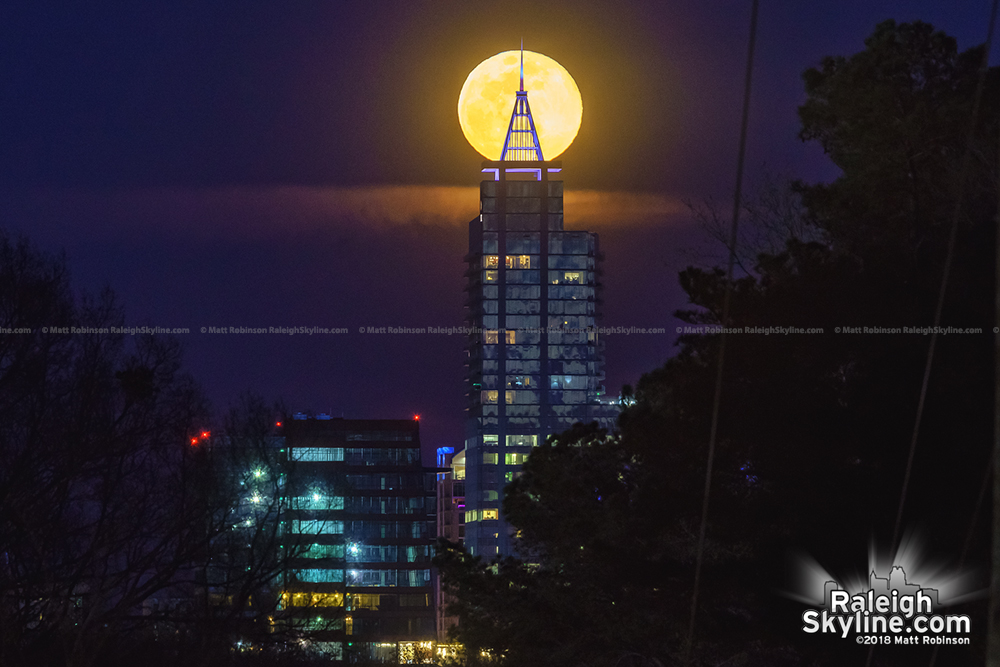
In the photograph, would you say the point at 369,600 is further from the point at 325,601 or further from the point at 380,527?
the point at 325,601

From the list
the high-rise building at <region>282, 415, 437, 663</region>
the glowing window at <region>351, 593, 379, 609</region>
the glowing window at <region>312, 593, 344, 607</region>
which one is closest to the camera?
the glowing window at <region>312, 593, 344, 607</region>

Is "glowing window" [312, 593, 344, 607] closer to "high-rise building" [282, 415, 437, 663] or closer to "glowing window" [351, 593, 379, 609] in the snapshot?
"high-rise building" [282, 415, 437, 663]

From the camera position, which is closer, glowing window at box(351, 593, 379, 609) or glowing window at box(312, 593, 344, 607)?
glowing window at box(312, 593, 344, 607)

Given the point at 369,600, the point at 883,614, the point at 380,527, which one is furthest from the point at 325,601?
the point at 883,614

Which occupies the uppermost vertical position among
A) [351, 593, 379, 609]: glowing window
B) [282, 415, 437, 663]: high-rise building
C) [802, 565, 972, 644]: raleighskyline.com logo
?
[282, 415, 437, 663]: high-rise building

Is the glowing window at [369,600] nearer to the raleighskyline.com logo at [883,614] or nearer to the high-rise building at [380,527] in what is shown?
the high-rise building at [380,527]

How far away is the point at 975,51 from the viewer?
2764cm

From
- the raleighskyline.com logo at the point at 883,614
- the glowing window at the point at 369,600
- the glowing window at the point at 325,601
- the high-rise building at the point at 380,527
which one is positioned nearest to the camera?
the raleighskyline.com logo at the point at 883,614

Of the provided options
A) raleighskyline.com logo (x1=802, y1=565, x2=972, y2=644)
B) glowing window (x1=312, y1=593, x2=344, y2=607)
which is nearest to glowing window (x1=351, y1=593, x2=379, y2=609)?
glowing window (x1=312, y1=593, x2=344, y2=607)

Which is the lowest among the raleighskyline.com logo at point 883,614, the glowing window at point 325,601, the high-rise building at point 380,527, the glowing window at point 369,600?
the raleighskyline.com logo at point 883,614

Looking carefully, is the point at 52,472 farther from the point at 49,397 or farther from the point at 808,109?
the point at 808,109

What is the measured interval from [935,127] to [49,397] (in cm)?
2020

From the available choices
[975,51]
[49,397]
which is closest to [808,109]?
[975,51]

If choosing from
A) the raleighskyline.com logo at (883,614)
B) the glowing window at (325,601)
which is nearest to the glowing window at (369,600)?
the glowing window at (325,601)
